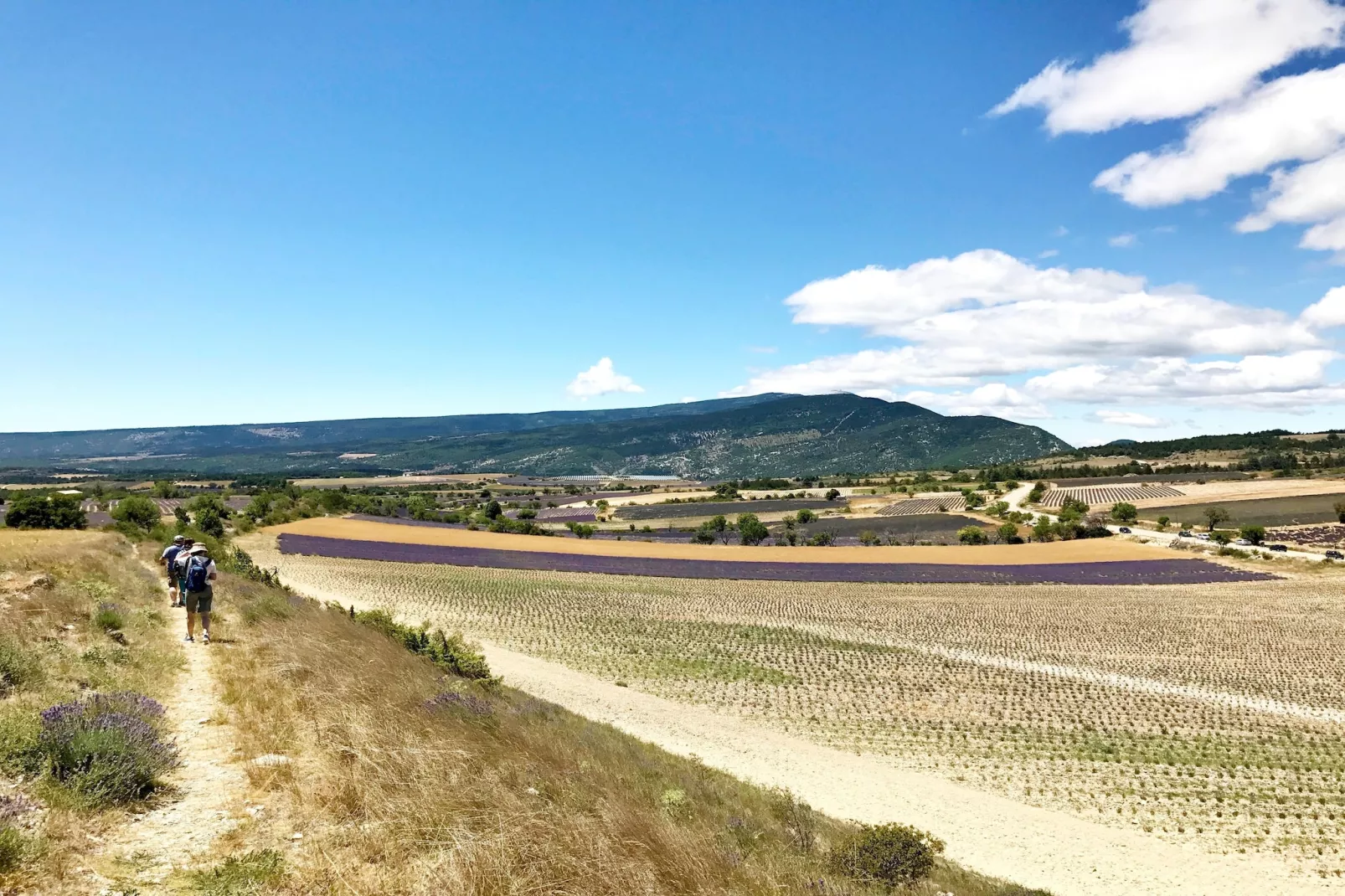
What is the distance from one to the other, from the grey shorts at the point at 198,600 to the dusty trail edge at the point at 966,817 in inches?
433

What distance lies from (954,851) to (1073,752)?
10.3 m

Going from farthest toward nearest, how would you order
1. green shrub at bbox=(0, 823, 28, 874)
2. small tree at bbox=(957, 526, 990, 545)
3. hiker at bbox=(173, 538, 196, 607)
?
small tree at bbox=(957, 526, 990, 545) < hiker at bbox=(173, 538, 196, 607) < green shrub at bbox=(0, 823, 28, 874)

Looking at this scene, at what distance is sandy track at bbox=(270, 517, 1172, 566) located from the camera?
81250mm

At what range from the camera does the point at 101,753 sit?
741 centimetres

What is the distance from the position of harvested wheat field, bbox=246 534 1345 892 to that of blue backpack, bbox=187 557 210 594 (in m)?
17.7

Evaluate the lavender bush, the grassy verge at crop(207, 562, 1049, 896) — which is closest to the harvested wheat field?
the grassy verge at crop(207, 562, 1049, 896)

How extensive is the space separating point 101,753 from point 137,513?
75.7 meters

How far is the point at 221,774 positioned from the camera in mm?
8273

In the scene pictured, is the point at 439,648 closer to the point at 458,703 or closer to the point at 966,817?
the point at 458,703

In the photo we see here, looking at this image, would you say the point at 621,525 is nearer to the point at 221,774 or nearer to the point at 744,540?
the point at 744,540

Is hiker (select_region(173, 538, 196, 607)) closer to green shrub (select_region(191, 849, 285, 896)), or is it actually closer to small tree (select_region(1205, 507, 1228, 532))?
green shrub (select_region(191, 849, 285, 896))

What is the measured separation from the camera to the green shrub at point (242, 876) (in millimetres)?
5520

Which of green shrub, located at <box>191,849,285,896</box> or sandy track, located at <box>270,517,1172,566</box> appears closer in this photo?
green shrub, located at <box>191,849,285,896</box>

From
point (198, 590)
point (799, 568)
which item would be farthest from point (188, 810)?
point (799, 568)
